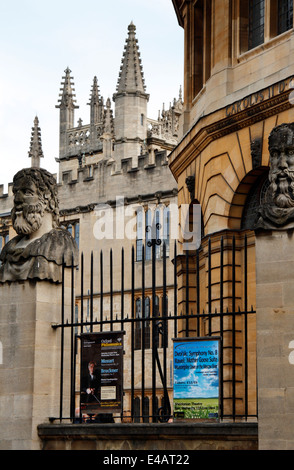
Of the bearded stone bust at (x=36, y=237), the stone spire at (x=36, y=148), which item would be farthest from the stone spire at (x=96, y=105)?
the bearded stone bust at (x=36, y=237)

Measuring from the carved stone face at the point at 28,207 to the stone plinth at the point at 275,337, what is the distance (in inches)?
135

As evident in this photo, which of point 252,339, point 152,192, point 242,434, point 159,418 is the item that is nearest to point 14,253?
point 159,418

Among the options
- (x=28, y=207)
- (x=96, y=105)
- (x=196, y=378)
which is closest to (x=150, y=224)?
(x=28, y=207)

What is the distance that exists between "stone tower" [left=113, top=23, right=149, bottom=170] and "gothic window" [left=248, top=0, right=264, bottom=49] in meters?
43.2

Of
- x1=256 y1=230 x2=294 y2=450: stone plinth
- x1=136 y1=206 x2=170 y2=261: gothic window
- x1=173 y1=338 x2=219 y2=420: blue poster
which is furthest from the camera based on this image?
x1=136 y1=206 x2=170 y2=261: gothic window

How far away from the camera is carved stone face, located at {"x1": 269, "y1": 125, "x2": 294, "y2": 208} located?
1164 cm

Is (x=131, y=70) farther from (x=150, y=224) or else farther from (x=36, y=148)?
(x=150, y=224)

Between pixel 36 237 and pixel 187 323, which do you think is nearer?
pixel 187 323

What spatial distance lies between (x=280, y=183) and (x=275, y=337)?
1741mm

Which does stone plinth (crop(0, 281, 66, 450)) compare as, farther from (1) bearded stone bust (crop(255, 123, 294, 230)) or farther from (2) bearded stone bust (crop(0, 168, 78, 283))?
(1) bearded stone bust (crop(255, 123, 294, 230))

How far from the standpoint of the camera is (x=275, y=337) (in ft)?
37.1

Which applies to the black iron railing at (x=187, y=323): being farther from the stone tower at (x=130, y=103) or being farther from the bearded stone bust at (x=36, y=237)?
the stone tower at (x=130, y=103)

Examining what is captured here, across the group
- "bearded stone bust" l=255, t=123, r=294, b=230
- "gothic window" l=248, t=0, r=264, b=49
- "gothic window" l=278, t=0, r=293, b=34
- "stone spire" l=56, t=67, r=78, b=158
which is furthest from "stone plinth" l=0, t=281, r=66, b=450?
"stone spire" l=56, t=67, r=78, b=158
